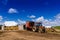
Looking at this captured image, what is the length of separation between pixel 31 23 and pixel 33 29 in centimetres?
292

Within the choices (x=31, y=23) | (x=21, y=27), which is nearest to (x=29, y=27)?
(x=31, y=23)

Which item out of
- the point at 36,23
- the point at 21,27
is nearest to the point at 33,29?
the point at 36,23

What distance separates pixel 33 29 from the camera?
35.6 m

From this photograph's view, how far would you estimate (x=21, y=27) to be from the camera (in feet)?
154

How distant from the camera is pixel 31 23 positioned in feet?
125

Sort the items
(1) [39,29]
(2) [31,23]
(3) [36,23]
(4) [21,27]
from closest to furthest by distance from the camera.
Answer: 1. (1) [39,29]
2. (3) [36,23]
3. (2) [31,23]
4. (4) [21,27]

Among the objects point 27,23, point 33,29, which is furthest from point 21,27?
point 33,29

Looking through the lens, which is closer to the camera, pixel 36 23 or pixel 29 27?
pixel 36 23

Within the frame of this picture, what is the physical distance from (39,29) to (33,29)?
3.31 m

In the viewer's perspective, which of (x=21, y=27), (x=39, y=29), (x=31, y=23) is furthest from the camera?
(x=21, y=27)

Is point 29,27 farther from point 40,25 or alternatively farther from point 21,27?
point 21,27

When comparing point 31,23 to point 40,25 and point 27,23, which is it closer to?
point 27,23

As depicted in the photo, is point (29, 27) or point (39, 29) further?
point (29, 27)

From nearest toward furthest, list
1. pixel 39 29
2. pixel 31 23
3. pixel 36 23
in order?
pixel 39 29, pixel 36 23, pixel 31 23
